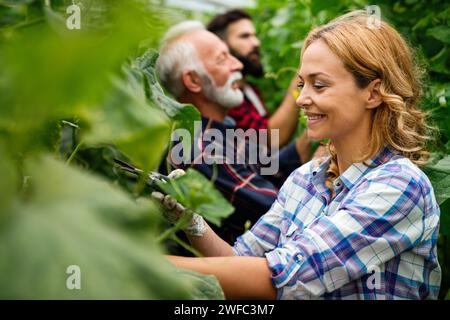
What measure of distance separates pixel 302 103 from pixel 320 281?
1.35 ft

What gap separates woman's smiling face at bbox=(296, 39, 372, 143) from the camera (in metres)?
1.34

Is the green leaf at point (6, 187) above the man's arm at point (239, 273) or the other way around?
above

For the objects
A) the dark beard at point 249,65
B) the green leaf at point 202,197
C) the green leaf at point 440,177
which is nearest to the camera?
the green leaf at point 202,197

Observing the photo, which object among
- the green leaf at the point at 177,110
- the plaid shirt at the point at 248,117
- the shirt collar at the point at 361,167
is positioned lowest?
the plaid shirt at the point at 248,117

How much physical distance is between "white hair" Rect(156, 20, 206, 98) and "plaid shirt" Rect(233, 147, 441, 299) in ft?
4.54

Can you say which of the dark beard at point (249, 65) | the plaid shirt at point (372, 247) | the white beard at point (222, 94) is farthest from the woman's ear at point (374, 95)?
the dark beard at point (249, 65)

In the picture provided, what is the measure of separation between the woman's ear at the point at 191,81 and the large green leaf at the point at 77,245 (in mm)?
2010

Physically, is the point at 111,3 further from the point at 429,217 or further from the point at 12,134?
the point at 429,217

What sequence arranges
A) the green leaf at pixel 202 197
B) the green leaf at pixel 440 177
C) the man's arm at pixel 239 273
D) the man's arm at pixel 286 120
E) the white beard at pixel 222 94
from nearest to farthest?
the green leaf at pixel 202 197 < the man's arm at pixel 239 273 < the green leaf at pixel 440 177 < the white beard at pixel 222 94 < the man's arm at pixel 286 120

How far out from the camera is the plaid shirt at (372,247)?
3.78ft

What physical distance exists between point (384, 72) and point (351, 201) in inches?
12.7

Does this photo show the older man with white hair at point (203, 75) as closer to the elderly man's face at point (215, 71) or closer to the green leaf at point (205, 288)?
the elderly man's face at point (215, 71)

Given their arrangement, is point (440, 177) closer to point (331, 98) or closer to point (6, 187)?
point (331, 98)

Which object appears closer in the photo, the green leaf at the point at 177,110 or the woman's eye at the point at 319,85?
the green leaf at the point at 177,110
